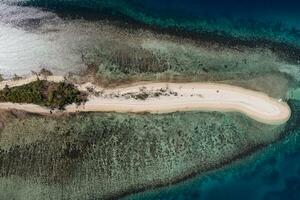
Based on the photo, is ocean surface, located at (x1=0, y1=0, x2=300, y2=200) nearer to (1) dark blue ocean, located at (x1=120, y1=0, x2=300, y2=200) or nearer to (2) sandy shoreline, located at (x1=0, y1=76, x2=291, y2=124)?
(1) dark blue ocean, located at (x1=120, y1=0, x2=300, y2=200)

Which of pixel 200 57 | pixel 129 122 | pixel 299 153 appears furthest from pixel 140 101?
pixel 299 153

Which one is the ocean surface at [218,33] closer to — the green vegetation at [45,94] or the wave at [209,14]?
the wave at [209,14]

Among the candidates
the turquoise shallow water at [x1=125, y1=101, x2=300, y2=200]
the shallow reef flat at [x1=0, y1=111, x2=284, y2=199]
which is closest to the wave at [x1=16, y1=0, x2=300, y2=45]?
the shallow reef flat at [x1=0, y1=111, x2=284, y2=199]

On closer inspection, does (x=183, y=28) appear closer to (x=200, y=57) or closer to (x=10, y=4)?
(x=200, y=57)

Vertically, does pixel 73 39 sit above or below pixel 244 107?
above

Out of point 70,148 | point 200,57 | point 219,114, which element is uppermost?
point 200,57

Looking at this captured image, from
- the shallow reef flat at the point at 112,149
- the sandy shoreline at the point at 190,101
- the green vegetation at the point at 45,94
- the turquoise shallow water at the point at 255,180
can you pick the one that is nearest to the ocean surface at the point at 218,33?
the turquoise shallow water at the point at 255,180
